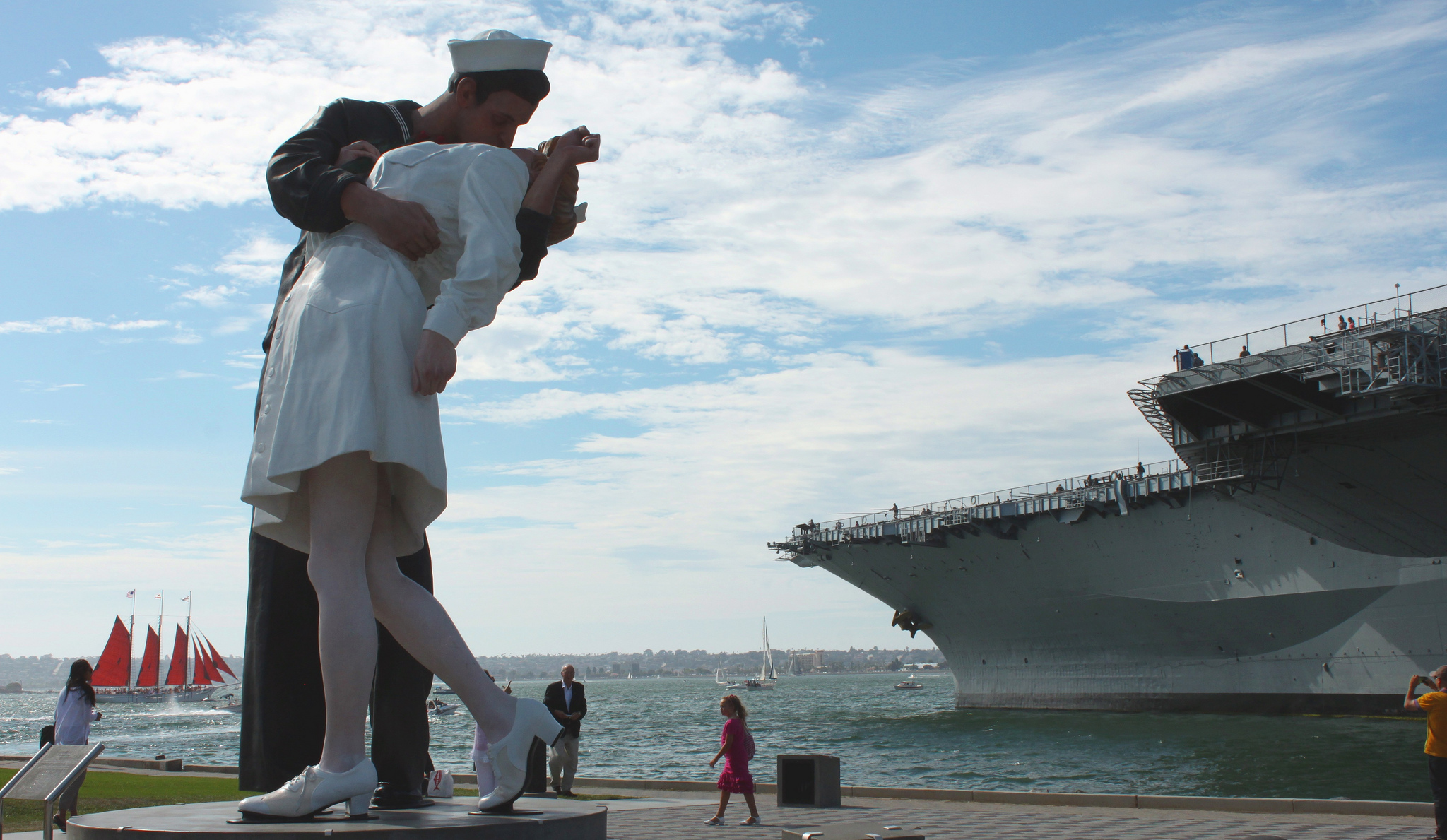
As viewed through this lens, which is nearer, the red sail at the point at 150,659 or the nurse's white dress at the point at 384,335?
the nurse's white dress at the point at 384,335

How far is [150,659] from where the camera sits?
279ft

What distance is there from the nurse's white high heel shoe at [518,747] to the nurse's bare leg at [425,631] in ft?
0.10

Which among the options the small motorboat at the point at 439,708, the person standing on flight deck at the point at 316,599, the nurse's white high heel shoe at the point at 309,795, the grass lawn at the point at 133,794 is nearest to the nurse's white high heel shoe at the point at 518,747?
the nurse's white high heel shoe at the point at 309,795

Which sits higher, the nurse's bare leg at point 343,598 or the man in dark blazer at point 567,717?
the nurse's bare leg at point 343,598

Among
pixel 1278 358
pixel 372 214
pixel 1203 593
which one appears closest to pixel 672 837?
pixel 372 214

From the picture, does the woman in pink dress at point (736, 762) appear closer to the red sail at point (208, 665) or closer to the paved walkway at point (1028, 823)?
the paved walkway at point (1028, 823)

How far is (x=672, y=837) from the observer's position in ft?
21.2

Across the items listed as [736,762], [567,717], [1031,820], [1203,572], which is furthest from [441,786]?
[1203,572]

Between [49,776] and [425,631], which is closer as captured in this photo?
[425,631]

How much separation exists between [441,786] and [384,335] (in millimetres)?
2201

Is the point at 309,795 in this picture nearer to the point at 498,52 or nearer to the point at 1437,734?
the point at 498,52

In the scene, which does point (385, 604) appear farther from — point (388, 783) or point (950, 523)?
point (950, 523)

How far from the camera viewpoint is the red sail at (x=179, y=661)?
262 feet

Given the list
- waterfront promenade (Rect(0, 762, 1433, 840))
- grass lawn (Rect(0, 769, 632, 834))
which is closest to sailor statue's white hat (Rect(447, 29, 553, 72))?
waterfront promenade (Rect(0, 762, 1433, 840))
